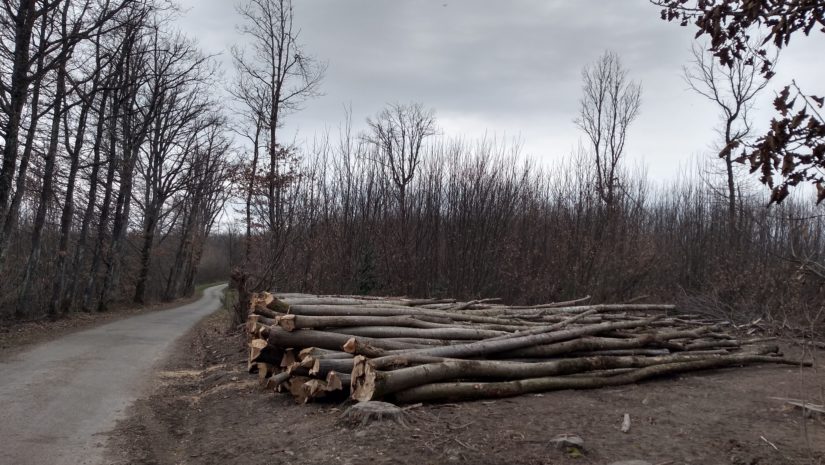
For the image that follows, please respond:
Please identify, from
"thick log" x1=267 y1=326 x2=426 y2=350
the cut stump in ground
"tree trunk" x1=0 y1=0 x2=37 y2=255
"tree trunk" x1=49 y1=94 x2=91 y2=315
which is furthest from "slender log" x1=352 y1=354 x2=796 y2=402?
"tree trunk" x1=49 y1=94 x2=91 y2=315

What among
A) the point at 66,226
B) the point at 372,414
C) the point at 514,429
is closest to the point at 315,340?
the point at 372,414

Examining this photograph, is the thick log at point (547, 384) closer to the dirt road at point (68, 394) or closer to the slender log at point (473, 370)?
the slender log at point (473, 370)

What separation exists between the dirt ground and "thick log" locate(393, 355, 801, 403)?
12 cm

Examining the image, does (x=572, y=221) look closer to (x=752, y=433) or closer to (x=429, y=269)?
(x=429, y=269)

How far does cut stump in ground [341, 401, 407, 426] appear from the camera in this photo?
5302mm

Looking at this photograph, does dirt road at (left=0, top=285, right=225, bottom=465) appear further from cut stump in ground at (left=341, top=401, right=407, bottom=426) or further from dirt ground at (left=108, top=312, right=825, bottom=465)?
cut stump in ground at (left=341, top=401, right=407, bottom=426)

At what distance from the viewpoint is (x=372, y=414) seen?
5.35m

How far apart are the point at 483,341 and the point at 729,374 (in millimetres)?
3610

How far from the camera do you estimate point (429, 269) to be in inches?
599

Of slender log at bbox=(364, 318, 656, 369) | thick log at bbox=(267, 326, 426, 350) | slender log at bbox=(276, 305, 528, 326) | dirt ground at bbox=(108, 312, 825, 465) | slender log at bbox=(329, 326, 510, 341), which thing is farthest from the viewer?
slender log at bbox=(276, 305, 528, 326)

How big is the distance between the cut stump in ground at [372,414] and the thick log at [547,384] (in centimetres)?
53

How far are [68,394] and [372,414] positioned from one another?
4672 millimetres

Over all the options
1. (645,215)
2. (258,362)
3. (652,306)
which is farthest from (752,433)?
(645,215)

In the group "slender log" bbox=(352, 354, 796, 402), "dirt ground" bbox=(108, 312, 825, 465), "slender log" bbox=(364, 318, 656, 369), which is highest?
"slender log" bbox=(364, 318, 656, 369)
